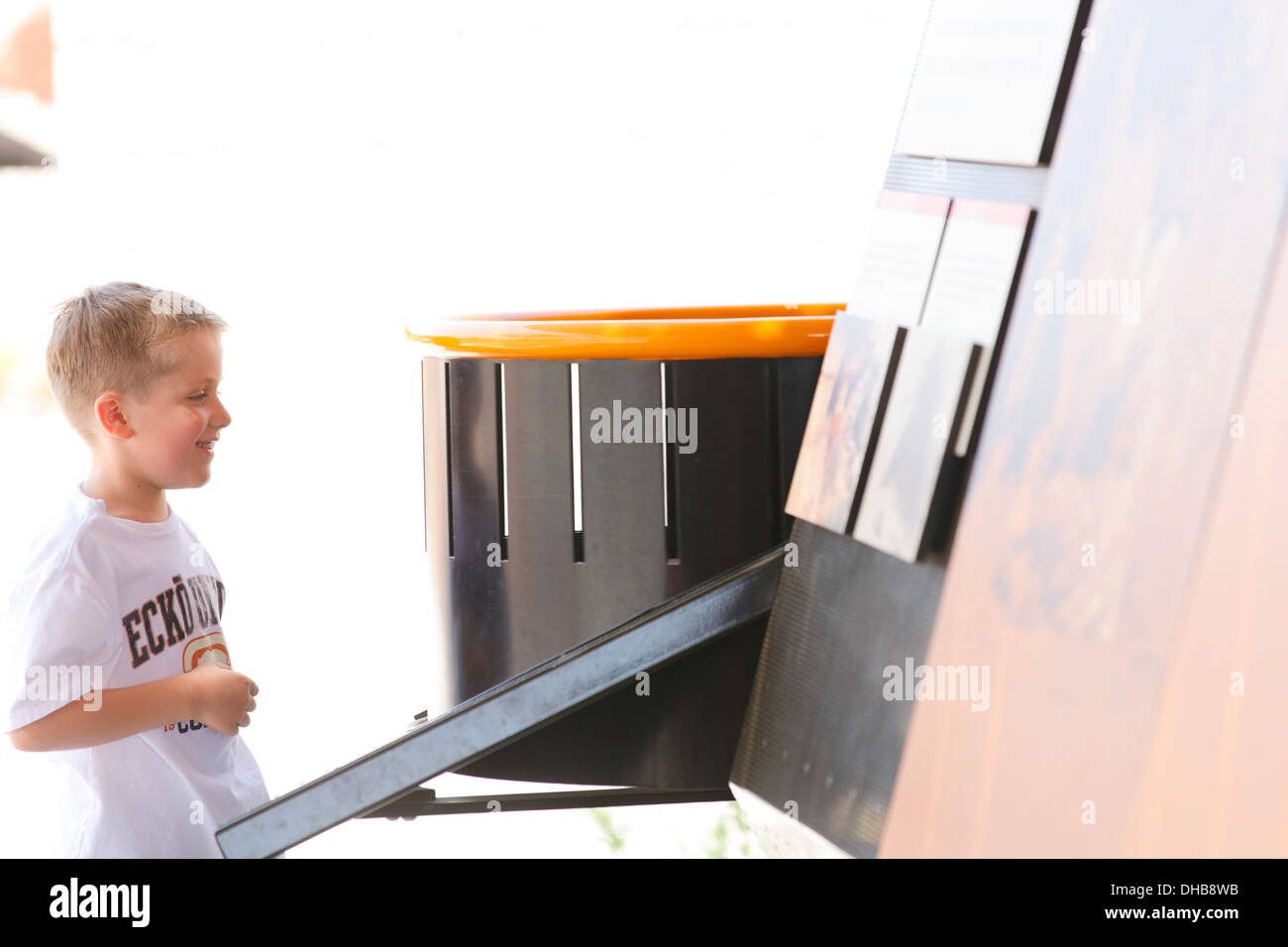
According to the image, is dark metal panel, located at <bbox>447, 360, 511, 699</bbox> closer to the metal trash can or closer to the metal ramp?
the metal trash can

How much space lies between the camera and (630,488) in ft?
3.89

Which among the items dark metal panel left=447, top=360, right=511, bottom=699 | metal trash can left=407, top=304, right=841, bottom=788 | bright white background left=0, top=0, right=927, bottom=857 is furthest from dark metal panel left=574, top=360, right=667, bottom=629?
bright white background left=0, top=0, right=927, bottom=857

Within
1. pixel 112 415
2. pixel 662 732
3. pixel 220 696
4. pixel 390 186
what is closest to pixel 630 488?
pixel 662 732

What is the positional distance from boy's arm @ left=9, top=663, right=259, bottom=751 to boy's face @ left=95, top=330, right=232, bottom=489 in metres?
0.24

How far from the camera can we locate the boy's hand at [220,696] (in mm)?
1214

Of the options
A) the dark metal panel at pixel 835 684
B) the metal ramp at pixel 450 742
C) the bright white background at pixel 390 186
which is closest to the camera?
the dark metal panel at pixel 835 684

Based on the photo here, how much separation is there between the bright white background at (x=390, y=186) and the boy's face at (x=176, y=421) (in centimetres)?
164

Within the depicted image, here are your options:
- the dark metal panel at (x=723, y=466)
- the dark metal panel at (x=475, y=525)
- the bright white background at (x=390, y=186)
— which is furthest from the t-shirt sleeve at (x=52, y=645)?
the bright white background at (x=390, y=186)

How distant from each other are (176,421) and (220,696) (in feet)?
1.08

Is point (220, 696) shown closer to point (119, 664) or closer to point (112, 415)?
point (119, 664)

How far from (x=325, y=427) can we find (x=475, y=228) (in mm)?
710

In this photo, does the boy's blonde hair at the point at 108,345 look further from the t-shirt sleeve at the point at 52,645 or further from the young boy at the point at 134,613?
the t-shirt sleeve at the point at 52,645

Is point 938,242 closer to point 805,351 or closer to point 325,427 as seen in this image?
point 805,351
